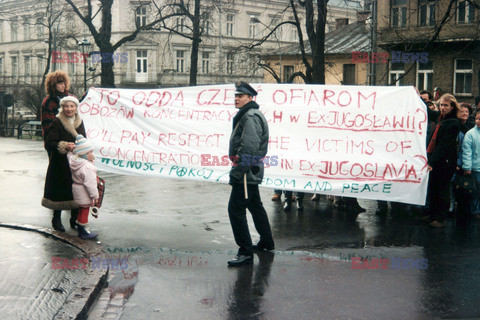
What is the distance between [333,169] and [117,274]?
3745 millimetres

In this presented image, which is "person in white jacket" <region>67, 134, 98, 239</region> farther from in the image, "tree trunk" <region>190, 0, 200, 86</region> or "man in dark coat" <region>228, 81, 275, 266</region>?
"tree trunk" <region>190, 0, 200, 86</region>

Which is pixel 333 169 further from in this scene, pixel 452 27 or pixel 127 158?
pixel 452 27

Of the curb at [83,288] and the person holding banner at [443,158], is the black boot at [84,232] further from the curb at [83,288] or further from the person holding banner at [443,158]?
the person holding banner at [443,158]

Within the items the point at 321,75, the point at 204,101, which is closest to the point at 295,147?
the point at 204,101

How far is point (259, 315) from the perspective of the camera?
17.5 feet

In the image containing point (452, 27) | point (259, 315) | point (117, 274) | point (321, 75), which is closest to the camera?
point (259, 315)

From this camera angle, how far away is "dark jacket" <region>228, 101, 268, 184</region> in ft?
22.7

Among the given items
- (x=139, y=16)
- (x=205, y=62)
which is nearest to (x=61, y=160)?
(x=139, y=16)

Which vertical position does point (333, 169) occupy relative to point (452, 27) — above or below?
below

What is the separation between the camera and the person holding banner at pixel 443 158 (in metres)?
9.07

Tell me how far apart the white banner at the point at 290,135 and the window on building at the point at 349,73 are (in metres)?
38.4

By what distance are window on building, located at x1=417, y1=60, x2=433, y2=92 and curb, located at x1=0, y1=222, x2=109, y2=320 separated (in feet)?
104

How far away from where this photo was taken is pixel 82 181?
7848mm

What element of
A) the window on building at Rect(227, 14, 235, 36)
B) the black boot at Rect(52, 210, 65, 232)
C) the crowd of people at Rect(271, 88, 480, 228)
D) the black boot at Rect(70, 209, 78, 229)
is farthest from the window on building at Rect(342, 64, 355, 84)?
the black boot at Rect(52, 210, 65, 232)
